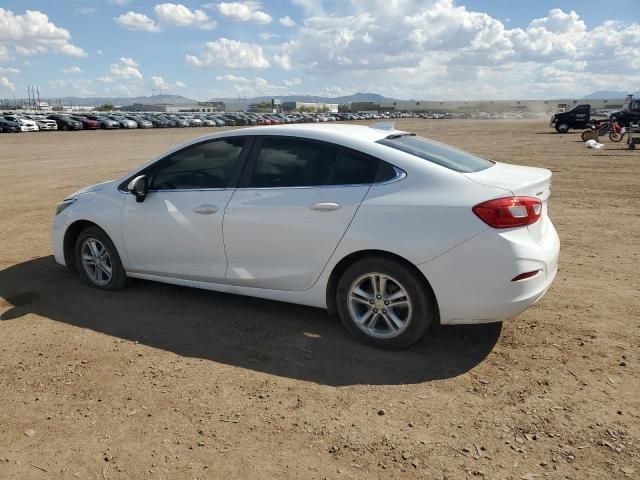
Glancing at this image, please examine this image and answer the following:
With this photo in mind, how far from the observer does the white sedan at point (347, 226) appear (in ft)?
11.8

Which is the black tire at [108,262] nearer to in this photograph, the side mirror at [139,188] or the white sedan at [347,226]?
the white sedan at [347,226]

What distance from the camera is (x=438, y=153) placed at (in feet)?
14.1

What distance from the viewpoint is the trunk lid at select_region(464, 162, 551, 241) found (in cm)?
367

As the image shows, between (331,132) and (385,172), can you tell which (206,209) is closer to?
(331,132)

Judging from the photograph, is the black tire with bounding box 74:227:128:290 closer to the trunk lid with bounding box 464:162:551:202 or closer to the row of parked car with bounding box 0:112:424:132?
the trunk lid with bounding box 464:162:551:202

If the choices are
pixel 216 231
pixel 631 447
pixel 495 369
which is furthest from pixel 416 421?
pixel 216 231

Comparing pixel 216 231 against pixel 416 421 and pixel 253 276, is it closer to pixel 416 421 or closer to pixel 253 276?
pixel 253 276

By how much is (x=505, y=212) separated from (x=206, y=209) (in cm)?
239

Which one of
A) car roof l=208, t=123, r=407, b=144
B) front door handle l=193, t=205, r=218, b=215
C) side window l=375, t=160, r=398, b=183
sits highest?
car roof l=208, t=123, r=407, b=144

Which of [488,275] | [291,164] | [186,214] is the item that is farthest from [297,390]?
[186,214]

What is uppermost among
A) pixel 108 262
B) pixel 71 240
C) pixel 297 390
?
pixel 71 240

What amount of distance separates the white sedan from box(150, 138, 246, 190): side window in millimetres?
11

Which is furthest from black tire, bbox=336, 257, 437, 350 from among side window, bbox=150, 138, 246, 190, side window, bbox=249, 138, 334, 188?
side window, bbox=150, 138, 246, 190

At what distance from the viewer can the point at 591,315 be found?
15.0 ft
